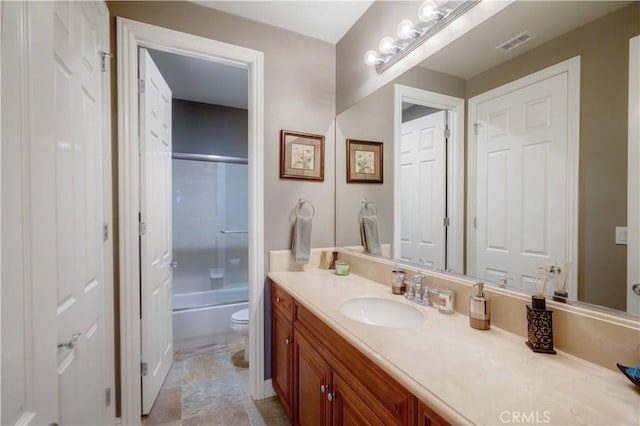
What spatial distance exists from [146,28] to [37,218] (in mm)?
1489

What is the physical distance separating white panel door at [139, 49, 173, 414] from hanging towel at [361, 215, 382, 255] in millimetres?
1389

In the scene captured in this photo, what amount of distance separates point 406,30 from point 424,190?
829mm

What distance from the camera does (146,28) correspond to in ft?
5.28

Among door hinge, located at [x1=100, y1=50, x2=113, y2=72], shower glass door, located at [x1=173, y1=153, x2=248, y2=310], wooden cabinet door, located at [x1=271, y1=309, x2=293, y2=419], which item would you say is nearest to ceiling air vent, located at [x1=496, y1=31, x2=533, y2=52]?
wooden cabinet door, located at [x1=271, y1=309, x2=293, y2=419]

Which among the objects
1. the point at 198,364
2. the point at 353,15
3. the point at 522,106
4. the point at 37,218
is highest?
the point at 353,15

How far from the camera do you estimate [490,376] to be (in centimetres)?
71

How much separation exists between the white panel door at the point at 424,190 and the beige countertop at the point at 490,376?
424 mm

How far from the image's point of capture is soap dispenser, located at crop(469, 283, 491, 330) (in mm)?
987

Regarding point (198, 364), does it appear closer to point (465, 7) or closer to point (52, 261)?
point (52, 261)

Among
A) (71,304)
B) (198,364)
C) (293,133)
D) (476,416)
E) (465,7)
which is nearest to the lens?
(476,416)

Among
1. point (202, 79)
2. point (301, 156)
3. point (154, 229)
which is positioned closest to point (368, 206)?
point (301, 156)

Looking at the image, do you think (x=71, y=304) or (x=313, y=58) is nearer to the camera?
(x=71, y=304)

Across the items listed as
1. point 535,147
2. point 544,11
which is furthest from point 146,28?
point 535,147

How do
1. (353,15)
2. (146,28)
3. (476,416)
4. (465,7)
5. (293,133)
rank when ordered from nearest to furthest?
1. (476,416)
2. (465,7)
3. (146,28)
4. (353,15)
5. (293,133)
